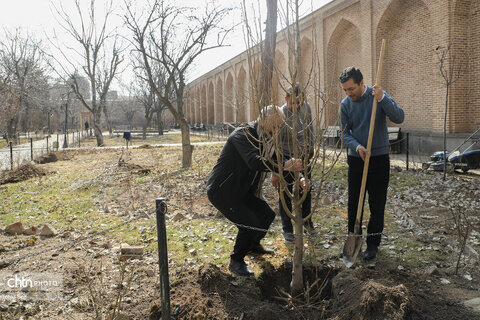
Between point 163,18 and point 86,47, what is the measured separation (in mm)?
14879

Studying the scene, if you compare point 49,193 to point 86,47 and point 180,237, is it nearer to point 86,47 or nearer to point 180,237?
point 180,237

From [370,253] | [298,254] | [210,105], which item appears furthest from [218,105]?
[298,254]

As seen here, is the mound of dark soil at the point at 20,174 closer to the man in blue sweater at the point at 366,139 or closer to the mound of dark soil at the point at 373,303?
the man in blue sweater at the point at 366,139

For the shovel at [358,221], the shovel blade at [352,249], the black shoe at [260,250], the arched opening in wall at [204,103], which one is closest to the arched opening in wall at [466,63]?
the shovel at [358,221]

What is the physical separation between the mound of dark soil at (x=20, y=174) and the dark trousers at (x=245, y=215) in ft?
29.4

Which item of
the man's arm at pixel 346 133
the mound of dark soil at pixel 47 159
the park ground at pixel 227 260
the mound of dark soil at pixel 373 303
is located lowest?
the park ground at pixel 227 260

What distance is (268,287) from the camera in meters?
3.54

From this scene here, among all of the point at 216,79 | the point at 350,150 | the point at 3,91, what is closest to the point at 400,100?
the point at 350,150

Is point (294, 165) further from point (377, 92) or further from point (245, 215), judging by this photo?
point (377, 92)

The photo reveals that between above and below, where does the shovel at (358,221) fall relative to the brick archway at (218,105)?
below

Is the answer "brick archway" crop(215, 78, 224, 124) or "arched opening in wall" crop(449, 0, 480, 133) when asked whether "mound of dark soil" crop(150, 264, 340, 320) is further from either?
"brick archway" crop(215, 78, 224, 124)

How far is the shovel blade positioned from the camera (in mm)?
3625

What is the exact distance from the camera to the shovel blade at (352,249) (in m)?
3.62

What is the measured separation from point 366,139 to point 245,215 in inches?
56.8
